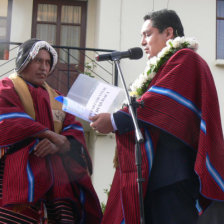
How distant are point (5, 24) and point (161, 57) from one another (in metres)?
6.58

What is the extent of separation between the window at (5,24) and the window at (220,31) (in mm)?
4250

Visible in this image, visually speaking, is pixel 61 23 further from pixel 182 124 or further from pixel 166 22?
pixel 182 124

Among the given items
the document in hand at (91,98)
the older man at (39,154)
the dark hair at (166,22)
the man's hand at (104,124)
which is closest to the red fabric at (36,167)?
the older man at (39,154)

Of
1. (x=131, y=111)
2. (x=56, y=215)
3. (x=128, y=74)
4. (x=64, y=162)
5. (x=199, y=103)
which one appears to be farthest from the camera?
(x=128, y=74)

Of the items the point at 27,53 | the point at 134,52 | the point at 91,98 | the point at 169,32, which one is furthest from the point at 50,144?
the point at 169,32

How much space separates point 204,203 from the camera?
2607 millimetres

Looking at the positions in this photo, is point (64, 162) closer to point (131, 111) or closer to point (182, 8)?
point (131, 111)

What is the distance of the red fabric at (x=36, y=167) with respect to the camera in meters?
2.82

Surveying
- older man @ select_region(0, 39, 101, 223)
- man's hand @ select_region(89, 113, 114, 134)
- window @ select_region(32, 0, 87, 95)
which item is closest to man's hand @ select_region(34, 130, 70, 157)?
older man @ select_region(0, 39, 101, 223)

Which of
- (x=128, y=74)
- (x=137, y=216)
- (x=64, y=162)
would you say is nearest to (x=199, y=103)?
(x=137, y=216)

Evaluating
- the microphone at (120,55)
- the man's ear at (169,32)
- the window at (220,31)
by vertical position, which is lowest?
the microphone at (120,55)

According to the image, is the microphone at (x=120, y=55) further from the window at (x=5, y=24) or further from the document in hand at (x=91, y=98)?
the window at (x=5, y=24)

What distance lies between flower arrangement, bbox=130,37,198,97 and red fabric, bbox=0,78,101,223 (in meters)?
0.71

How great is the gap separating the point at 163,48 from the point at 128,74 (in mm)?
4772
